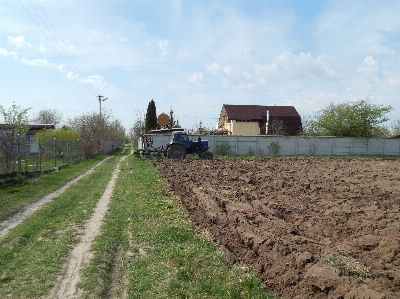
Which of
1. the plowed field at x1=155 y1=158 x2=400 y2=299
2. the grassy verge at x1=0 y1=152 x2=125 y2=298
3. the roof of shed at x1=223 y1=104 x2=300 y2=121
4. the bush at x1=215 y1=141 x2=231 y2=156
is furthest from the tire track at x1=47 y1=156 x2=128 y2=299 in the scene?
the roof of shed at x1=223 y1=104 x2=300 y2=121

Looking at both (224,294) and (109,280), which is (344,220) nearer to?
(224,294)

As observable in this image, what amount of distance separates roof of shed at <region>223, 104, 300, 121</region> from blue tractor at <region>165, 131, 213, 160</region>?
2547 centimetres

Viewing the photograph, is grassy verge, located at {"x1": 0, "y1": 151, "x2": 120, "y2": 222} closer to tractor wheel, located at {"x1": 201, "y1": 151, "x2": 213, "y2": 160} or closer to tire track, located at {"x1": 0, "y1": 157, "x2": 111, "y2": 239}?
tire track, located at {"x1": 0, "y1": 157, "x2": 111, "y2": 239}

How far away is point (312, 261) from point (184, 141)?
21.9 meters

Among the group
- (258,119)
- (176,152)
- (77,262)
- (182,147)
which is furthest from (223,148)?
(77,262)

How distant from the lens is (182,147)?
26.5 metres

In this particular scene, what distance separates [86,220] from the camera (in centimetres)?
917

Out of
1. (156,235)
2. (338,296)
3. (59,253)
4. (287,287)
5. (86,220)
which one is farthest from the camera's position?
(86,220)

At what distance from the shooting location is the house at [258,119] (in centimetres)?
5125

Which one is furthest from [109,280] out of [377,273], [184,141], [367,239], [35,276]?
[184,141]

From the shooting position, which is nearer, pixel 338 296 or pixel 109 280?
pixel 338 296

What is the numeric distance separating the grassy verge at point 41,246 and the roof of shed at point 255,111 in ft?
138

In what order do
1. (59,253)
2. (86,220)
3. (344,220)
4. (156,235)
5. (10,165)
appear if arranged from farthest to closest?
(10,165)
(86,220)
(344,220)
(156,235)
(59,253)

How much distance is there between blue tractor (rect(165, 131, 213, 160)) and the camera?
26.3 meters
